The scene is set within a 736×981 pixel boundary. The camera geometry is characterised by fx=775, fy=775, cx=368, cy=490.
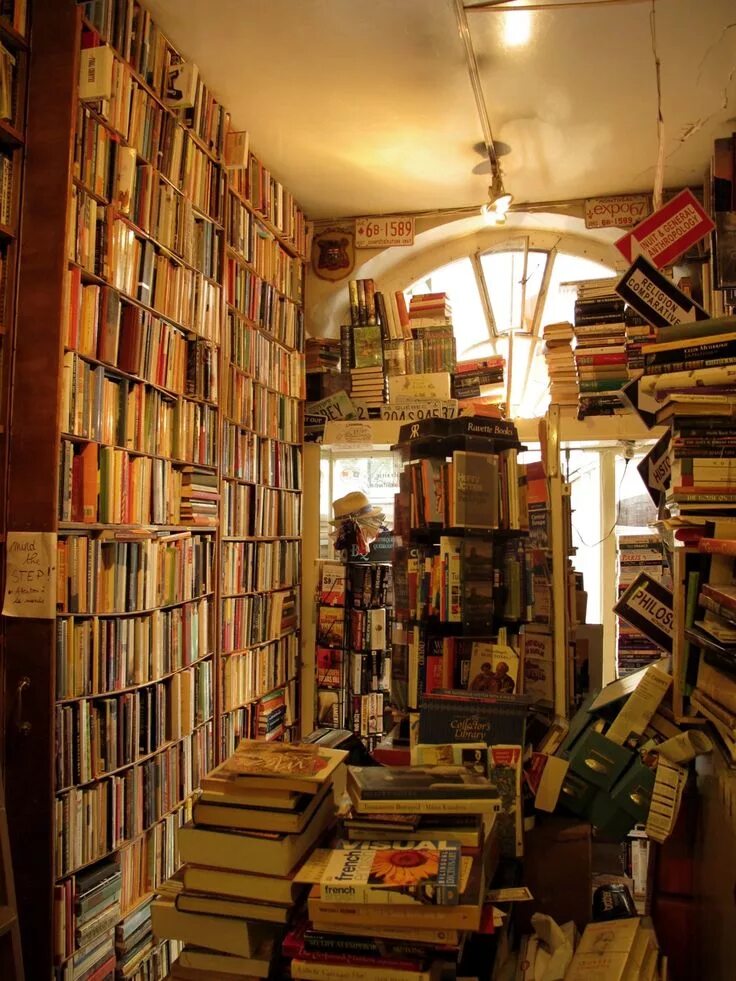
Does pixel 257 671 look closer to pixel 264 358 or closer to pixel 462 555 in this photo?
pixel 264 358

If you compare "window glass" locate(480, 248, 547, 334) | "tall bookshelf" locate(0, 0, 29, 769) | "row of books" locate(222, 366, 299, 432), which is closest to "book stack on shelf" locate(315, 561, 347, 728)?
"row of books" locate(222, 366, 299, 432)

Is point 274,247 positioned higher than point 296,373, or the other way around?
point 274,247

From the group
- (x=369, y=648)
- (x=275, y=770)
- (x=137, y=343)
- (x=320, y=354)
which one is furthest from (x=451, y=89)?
(x=275, y=770)

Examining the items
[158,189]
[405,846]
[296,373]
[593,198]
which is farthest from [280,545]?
[405,846]

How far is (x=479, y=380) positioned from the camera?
16.1 ft

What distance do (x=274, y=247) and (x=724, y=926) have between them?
3950 mm

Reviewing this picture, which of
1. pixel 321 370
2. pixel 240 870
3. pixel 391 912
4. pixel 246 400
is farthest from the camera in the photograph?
pixel 321 370

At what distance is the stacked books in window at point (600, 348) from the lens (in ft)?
15.5

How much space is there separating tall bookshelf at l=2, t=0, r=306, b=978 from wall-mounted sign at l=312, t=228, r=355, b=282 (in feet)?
3.59

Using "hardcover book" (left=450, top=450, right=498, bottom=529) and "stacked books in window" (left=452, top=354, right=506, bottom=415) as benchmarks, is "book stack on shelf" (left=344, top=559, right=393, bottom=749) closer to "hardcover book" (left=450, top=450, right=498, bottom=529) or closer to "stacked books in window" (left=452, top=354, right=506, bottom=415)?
"stacked books in window" (left=452, top=354, right=506, bottom=415)

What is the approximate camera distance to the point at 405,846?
1425 mm

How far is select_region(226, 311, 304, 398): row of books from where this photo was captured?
395 cm

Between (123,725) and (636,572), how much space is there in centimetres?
334

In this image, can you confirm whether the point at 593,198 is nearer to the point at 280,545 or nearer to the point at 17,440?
the point at 280,545
